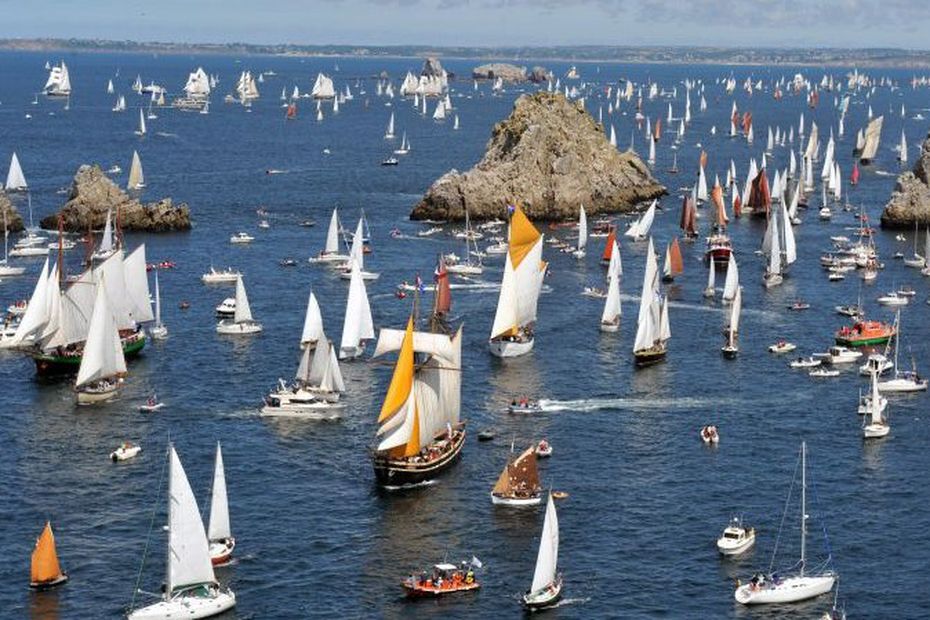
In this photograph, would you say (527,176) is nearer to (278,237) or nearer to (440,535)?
(278,237)

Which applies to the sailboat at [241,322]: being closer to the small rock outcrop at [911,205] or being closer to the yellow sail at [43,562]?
the yellow sail at [43,562]

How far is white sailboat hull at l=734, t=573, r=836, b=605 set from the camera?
245 feet

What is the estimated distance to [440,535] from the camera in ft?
272

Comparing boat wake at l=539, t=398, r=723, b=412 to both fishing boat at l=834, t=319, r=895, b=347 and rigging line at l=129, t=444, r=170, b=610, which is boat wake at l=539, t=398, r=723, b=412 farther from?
rigging line at l=129, t=444, r=170, b=610

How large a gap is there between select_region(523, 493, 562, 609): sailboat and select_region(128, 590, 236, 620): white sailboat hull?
48.1ft

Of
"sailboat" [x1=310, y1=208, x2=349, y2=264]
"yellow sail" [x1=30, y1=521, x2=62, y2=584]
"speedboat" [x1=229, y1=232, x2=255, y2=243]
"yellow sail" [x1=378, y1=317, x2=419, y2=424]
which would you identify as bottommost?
"speedboat" [x1=229, y1=232, x2=255, y2=243]

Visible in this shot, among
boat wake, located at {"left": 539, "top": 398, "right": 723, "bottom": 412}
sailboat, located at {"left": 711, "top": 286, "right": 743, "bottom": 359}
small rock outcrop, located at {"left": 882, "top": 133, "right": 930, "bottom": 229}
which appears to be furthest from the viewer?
small rock outcrop, located at {"left": 882, "top": 133, "right": 930, "bottom": 229}

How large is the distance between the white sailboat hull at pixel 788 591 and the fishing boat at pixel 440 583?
43.2 feet

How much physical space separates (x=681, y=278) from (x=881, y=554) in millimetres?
76372

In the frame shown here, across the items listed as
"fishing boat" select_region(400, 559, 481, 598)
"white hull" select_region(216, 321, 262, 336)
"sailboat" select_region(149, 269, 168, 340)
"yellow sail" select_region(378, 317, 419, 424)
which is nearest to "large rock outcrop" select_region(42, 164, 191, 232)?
"sailboat" select_region(149, 269, 168, 340)

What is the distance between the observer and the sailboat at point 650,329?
11907cm

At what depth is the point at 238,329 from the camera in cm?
12825

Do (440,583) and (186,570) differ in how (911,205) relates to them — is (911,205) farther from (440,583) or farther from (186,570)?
(186,570)

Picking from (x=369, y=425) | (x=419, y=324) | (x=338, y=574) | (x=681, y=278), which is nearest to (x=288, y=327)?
(x=419, y=324)
